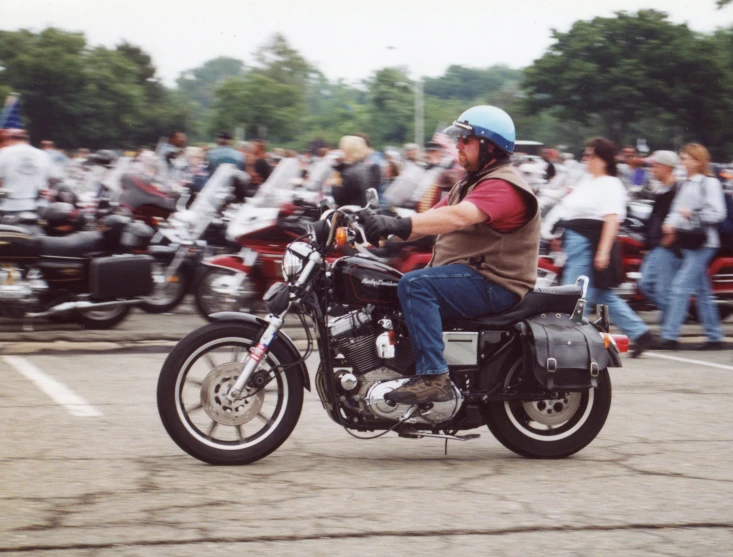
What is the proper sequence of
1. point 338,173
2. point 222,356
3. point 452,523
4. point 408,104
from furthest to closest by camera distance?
1. point 408,104
2. point 338,173
3. point 222,356
4. point 452,523

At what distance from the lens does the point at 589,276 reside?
10.1 meters

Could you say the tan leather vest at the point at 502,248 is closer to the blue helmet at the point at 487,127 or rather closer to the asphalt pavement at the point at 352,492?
the blue helmet at the point at 487,127

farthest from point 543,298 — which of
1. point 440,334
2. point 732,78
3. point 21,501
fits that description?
point 732,78

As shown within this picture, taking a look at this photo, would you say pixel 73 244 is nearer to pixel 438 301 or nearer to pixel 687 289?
pixel 687 289

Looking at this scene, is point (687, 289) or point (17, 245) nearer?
point (17, 245)

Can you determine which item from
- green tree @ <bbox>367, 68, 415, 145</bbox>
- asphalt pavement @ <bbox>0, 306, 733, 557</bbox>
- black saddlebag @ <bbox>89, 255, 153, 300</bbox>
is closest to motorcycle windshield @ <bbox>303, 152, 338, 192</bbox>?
black saddlebag @ <bbox>89, 255, 153, 300</bbox>

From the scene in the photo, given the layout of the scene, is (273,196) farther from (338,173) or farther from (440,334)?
(440,334)

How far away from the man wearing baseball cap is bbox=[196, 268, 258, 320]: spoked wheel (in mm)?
4024

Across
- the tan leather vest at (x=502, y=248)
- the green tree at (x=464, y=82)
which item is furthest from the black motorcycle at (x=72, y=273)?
the green tree at (x=464, y=82)

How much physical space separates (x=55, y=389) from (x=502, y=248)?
3783mm

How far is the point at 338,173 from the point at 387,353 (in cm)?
700

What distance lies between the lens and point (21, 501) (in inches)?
198

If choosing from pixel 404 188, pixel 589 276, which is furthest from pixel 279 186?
pixel 589 276

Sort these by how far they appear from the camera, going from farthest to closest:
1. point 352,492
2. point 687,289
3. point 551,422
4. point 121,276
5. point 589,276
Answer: point 687,289
point 121,276
point 589,276
point 551,422
point 352,492
